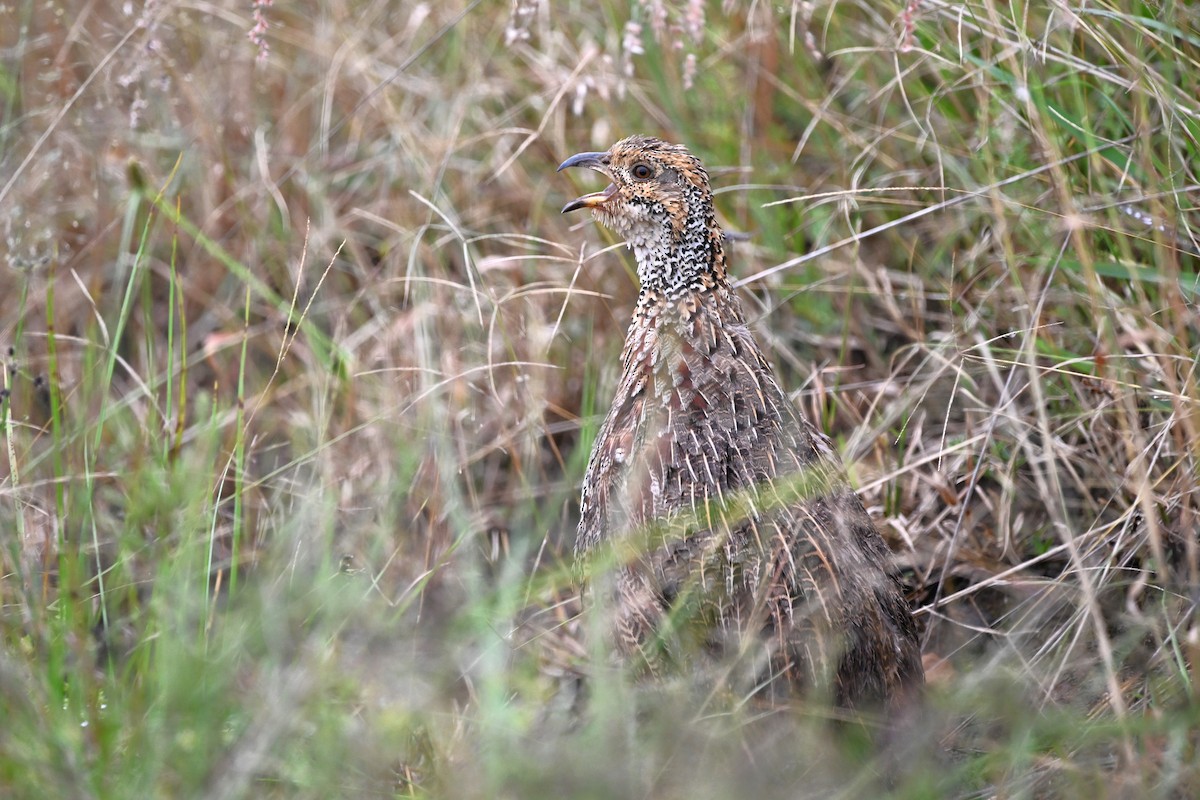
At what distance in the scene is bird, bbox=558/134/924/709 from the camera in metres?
2.68

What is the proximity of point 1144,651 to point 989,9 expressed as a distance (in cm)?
159

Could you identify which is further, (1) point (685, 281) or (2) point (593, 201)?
(2) point (593, 201)

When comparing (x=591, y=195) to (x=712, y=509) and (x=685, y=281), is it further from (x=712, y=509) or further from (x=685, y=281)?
(x=712, y=509)

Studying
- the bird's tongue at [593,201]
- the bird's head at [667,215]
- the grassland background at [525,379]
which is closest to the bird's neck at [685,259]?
the bird's head at [667,215]

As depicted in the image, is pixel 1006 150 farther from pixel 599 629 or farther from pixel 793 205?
pixel 599 629

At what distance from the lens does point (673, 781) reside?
7.41 ft

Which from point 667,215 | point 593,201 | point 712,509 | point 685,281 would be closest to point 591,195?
point 593,201

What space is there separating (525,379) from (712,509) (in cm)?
109

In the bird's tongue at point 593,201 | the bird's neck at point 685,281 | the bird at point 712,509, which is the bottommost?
the bird at point 712,509

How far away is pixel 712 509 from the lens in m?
2.86

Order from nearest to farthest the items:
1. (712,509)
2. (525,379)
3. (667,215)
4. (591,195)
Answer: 1. (712,509)
2. (667,215)
3. (591,195)
4. (525,379)

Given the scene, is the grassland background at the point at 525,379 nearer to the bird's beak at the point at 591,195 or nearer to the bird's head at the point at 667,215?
the bird's beak at the point at 591,195

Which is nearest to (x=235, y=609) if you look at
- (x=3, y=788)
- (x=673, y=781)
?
(x=3, y=788)

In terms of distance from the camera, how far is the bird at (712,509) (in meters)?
2.68
